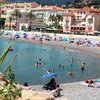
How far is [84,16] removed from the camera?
346ft

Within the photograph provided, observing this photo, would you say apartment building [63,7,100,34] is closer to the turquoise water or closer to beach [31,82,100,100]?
the turquoise water

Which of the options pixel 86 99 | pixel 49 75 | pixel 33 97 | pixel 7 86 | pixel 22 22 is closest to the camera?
pixel 7 86

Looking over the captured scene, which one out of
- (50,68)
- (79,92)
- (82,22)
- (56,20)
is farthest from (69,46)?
(79,92)

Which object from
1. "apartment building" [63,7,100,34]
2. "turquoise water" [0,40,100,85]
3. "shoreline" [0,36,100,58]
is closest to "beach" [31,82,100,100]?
"turquoise water" [0,40,100,85]

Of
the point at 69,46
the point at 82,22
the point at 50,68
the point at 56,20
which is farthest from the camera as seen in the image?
the point at 56,20

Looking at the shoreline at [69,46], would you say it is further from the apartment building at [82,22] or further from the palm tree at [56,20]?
the palm tree at [56,20]

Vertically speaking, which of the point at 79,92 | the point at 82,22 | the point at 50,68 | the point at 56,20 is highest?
the point at 79,92

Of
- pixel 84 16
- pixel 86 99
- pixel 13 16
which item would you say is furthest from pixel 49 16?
pixel 86 99

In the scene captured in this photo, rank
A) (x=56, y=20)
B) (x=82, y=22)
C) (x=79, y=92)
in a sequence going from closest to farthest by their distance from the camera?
(x=79, y=92) → (x=82, y=22) → (x=56, y=20)

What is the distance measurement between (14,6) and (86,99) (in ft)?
458

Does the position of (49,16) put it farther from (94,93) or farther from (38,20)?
(94,93)

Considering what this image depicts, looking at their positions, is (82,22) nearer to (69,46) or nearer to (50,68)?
(69,46)

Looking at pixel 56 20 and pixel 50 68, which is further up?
pixel 56 20

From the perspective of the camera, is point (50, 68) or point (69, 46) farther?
point (69, 46)
